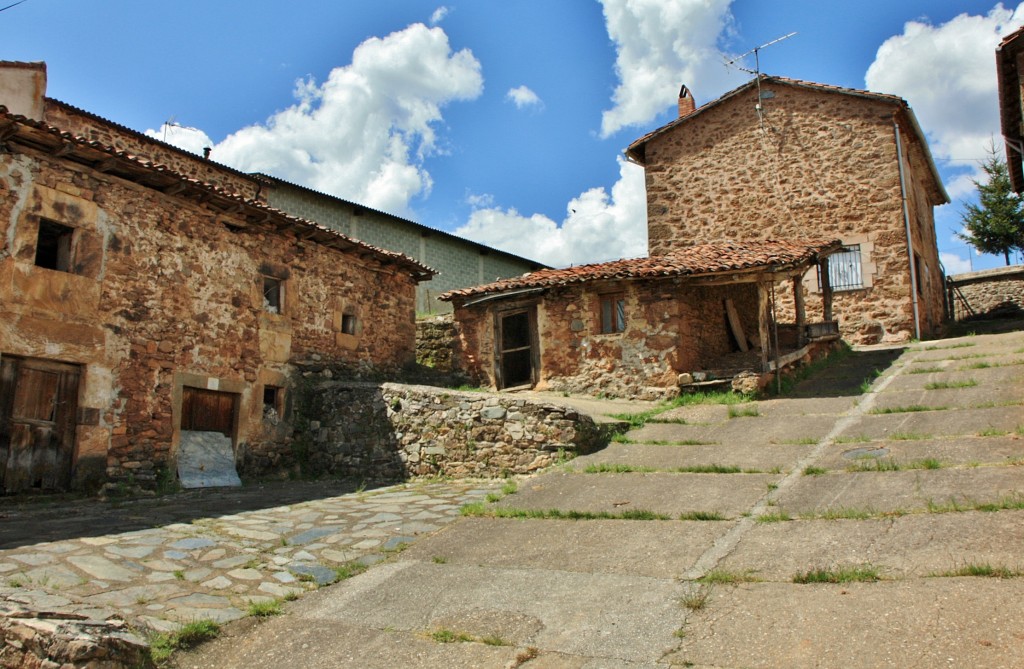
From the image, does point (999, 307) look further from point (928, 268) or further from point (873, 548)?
point (873, 548)

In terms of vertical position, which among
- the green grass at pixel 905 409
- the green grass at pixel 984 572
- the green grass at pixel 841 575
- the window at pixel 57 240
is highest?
the window at pixel 57 240

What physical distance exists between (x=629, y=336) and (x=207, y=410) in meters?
7.39

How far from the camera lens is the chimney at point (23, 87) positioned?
12.9 metres

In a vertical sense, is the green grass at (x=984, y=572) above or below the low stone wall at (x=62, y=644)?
above

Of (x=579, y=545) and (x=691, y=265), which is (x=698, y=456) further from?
(x=691, y=265)

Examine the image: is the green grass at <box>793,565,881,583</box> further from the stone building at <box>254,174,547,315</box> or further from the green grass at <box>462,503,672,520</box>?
the stone building at <box>254,174,547,315</box>

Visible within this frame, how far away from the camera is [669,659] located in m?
3.84

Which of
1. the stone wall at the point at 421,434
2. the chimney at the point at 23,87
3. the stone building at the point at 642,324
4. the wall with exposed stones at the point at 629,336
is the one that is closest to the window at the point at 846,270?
the stone building at the point at 642,324

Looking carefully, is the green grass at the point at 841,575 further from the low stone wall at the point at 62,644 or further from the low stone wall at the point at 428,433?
the low stone wall at the point at 428,433

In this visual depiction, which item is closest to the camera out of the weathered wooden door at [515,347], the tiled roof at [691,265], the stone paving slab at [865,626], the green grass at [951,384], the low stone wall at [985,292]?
the stone paving slab at [865,626]

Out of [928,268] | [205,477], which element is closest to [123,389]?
[205,477]

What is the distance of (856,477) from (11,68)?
15.3 metres

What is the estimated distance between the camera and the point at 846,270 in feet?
56.5

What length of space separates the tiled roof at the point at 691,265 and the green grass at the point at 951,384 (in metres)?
2.98
